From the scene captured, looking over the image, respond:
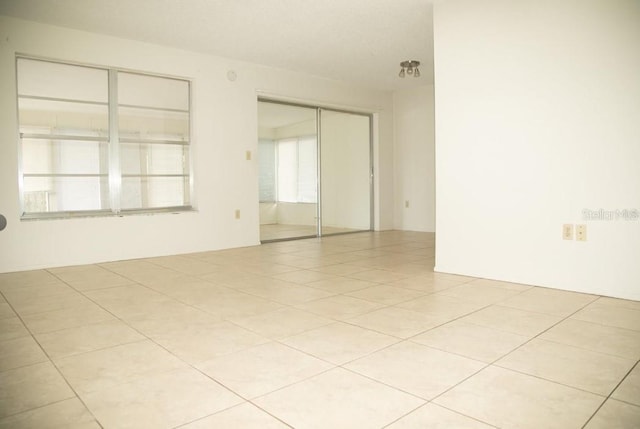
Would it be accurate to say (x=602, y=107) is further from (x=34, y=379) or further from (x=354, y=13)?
(x=34, y=379)

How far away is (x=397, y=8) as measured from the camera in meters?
3.89

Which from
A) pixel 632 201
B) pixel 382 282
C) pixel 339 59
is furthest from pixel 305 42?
pixel 632 201

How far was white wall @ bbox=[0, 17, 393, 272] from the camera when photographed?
3998 mm

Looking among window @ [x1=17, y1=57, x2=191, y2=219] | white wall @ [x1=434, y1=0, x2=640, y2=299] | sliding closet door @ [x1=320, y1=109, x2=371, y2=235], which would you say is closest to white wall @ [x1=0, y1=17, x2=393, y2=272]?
window @ [x1=17, y1=57, x2=191, y2=219]

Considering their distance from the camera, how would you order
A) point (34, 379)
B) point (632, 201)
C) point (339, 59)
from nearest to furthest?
point (34, 379) < point (632, 201) < point (339, 59)

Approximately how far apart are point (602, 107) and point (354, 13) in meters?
2.28

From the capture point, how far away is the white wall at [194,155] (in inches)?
157

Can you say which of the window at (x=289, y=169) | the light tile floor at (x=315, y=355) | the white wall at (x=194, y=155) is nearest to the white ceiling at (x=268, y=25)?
the white wall at (x=194, y=155)

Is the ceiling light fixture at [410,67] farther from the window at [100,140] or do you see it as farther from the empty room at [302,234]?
the window at [100,140]

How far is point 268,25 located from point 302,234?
338cm

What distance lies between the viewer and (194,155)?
5145 mm

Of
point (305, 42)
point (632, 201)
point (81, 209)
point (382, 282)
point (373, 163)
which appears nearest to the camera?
point (632, 201)

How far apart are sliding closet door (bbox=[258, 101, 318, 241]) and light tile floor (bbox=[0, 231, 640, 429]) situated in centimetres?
333

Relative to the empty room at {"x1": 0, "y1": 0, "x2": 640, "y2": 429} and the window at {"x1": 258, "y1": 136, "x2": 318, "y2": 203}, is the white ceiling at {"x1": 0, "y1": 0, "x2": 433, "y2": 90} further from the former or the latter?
the window at {"x1": 258, "y1": 136, "x2": 318, "y2": 203}
